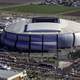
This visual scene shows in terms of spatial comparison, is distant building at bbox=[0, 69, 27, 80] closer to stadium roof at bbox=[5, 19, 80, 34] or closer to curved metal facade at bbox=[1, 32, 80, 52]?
curved metal facade at bbox=[1, 32, 80, 52]

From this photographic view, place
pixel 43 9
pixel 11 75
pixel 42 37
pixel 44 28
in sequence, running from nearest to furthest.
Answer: pixel 11 75 < pixel 42 37 < pixel 44 28 < pixel 43 9

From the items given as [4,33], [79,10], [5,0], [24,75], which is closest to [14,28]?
[4,33]

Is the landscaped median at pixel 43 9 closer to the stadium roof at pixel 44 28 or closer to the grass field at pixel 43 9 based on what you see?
the grass field at pixel 43 9

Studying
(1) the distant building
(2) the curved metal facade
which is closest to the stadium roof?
(2) the curved metal facade

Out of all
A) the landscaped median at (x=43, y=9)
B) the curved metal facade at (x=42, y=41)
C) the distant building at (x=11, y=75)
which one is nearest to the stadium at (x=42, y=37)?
the curved metal facade at (x=42, y=41)

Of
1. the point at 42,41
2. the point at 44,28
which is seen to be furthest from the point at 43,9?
the point at 42,41

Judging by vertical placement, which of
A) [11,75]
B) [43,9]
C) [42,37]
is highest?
[11,75]

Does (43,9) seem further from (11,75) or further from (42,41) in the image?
(11,75)
